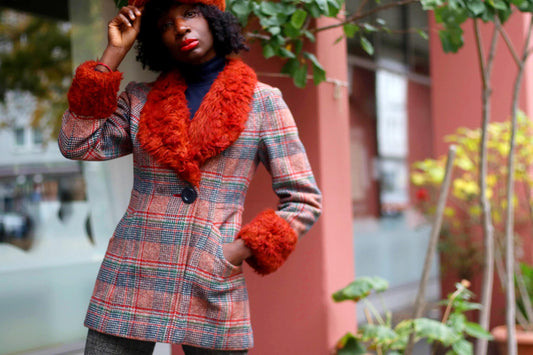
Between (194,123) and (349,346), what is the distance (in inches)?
61.1

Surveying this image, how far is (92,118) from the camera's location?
166 cm

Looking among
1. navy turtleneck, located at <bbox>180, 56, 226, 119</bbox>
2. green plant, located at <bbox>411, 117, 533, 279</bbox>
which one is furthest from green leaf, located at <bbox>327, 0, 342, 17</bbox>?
green plant, located at <bbox>411, 117, 533, 279</bbox>

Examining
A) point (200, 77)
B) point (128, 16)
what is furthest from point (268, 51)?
point (128, 16)

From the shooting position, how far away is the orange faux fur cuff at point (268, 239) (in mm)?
1664

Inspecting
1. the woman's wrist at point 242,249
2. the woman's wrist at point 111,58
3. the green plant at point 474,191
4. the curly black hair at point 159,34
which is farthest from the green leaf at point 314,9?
the green plant at point 474,191

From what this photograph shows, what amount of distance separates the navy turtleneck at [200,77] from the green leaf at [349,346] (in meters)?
1.52

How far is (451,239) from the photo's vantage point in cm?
480

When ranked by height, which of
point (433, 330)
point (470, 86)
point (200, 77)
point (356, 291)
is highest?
point (470, 86)

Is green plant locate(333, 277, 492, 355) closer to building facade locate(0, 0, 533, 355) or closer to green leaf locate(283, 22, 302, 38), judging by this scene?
building facade locate(0, 0, 533, 355)

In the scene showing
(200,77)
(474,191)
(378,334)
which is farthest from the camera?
(474,191)

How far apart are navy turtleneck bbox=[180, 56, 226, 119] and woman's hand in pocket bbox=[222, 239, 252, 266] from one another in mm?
411

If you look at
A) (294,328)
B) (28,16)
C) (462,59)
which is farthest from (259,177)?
(28,16)

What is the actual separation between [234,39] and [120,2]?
550 millimetres

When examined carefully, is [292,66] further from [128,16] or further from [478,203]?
[478,203]
